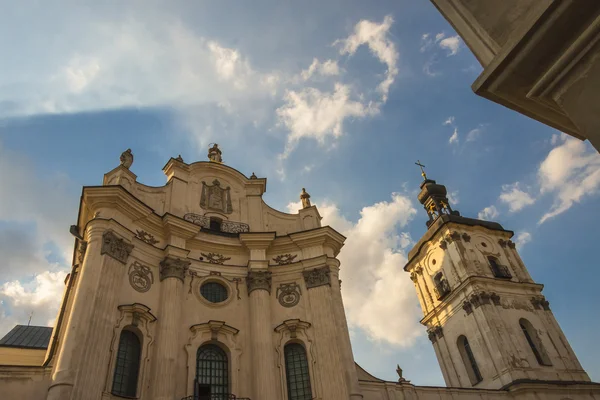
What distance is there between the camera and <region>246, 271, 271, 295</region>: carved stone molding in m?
19.9

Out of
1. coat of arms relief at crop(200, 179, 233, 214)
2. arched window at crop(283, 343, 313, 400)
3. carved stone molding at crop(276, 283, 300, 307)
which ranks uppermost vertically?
coat of arms relief at crop(200, 179, 233, 214)

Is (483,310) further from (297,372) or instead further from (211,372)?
(211,372)

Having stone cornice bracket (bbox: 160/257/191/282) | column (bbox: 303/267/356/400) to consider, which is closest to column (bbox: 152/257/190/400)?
stone cornice bracket (bbox: 160/257/191/282)

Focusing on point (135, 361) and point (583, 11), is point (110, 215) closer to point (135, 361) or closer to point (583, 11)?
point (135, 361)

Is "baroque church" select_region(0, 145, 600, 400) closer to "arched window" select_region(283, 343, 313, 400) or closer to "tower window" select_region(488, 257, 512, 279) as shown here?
"arched window" select_region(283, 343, 313, 400)

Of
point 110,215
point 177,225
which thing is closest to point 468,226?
point 177,225

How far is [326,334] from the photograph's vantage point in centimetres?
1827

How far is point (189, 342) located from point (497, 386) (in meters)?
16.2

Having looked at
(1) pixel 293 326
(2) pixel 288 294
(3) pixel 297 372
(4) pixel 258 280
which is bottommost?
(3) pixel 297 372

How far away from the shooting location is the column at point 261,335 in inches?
662

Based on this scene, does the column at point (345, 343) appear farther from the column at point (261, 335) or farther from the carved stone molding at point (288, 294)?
the column at point (261, 335)

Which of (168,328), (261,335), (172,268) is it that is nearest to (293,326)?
(261,335)

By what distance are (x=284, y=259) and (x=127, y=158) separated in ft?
29.4

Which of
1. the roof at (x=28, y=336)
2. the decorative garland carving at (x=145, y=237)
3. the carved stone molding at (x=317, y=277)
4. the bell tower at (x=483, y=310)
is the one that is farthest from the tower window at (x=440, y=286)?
the roof at (x=28, y=336)
